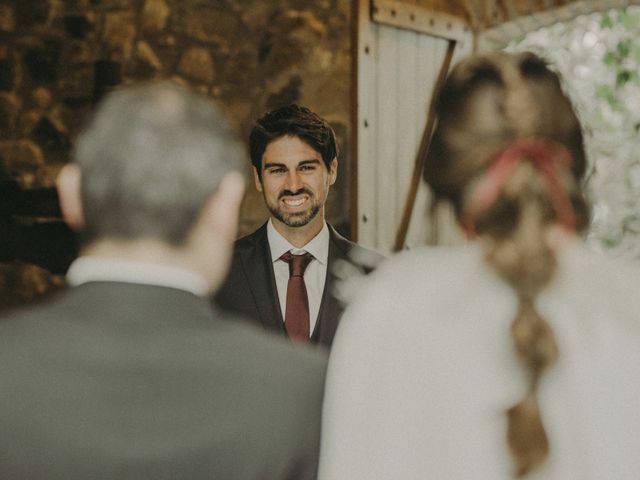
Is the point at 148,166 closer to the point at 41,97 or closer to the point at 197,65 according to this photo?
the point at 197,65

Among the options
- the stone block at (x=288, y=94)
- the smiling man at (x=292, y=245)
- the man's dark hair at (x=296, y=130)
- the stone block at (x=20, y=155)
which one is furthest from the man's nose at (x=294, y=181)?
the stone block at (x=20, y=155)

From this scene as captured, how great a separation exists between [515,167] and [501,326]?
186 mm

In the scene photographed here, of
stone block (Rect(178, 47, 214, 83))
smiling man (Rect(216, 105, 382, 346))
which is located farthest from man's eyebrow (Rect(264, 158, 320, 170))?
stone block (Rect(178, 47, 214, 83))

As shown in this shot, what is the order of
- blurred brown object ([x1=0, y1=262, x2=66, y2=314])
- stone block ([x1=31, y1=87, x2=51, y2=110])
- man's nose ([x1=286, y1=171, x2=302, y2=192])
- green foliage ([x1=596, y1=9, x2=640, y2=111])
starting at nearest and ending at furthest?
man's nose ([x1=286, y1=171, x2=302, y2=192]), blurred brown object ([x1=0, y1=262, x2=66, y2=314]), stone block ([x1=31, y1=87, x2=51, y2=110]), green foliage ([x1=596, y1=9, x2=640, y2=111])

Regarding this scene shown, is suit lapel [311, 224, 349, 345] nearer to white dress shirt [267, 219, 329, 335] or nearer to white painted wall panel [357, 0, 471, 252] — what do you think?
white dress shirt [267, 219, 329, 335]

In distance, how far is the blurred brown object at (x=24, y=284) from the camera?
14.8 ft

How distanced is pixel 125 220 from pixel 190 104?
17cm

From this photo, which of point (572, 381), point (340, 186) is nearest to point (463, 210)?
point (572, 381)

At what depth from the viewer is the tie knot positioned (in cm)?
272

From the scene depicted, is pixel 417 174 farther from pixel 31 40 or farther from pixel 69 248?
pixel 31 40

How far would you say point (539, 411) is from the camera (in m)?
0.94

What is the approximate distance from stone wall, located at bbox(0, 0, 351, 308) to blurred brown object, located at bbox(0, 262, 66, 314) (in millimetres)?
536

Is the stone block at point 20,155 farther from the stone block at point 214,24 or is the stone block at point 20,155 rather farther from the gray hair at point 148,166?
the gray hair at point 148,166

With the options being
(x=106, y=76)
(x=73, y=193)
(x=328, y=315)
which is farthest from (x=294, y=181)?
(x=106, y=76)
